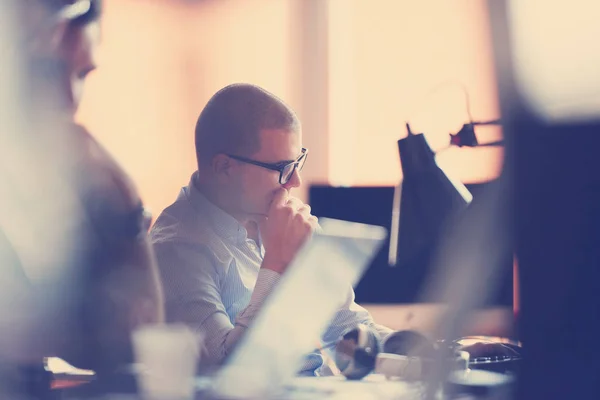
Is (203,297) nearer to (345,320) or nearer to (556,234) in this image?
(345,320)

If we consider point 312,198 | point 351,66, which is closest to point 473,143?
point 312,198

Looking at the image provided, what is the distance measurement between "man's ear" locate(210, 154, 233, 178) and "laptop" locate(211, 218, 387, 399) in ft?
1.22

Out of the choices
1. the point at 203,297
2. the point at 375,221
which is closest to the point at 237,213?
the point at 203,297

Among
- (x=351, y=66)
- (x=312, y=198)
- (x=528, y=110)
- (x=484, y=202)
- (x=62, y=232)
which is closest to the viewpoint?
(x=528, y=110)

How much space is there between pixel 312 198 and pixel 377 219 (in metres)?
0.19

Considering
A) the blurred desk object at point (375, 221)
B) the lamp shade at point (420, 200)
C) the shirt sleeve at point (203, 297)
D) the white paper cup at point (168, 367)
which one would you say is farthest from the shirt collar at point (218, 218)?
the white paper cup at point (168, 367)

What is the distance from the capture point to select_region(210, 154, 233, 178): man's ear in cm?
170

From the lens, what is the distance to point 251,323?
1.37 meters

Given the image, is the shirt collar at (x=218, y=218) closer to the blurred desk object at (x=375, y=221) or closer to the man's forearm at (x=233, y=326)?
the man's forearm at (x=233, y=326)

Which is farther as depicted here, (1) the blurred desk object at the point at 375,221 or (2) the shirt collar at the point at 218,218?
(1) the blurred desk object at the point at 375,221

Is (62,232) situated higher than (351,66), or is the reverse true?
(351,66)

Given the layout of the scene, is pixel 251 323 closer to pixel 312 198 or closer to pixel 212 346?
A: pixel 212 346

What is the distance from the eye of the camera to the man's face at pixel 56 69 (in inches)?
45.7

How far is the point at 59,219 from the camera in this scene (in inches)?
44.0
